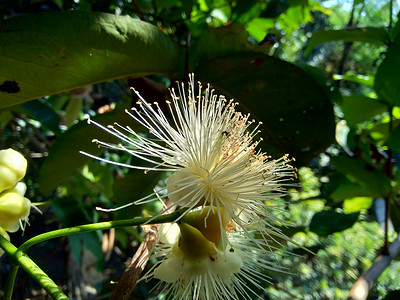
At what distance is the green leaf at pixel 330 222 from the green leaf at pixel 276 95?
33cm

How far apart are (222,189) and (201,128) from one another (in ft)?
0.42

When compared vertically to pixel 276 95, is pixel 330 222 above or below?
below

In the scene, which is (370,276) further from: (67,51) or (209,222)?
(67,51)

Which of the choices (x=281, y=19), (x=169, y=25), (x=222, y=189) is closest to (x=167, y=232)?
(x=222, y=189)

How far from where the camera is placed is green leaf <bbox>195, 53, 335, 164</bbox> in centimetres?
89

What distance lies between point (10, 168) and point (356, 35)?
3.06 ft

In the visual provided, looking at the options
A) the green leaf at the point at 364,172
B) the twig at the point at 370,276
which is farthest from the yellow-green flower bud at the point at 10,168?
the green leaf at the point at 364,172

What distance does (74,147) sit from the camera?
2.82 feet

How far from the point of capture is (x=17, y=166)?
0.62 m

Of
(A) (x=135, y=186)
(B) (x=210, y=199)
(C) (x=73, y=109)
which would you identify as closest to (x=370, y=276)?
(B) (x=210, y=199)

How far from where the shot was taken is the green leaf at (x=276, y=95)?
0.89 meters

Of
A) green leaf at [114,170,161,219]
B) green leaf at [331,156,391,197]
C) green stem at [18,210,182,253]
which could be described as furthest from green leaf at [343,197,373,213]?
green stem at [18,210,182,253]

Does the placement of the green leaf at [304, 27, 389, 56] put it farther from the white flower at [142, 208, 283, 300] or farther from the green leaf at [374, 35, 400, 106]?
the white flower at [142, 208, 283, 300]

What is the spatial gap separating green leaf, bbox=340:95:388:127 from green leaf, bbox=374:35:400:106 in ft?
0.20
